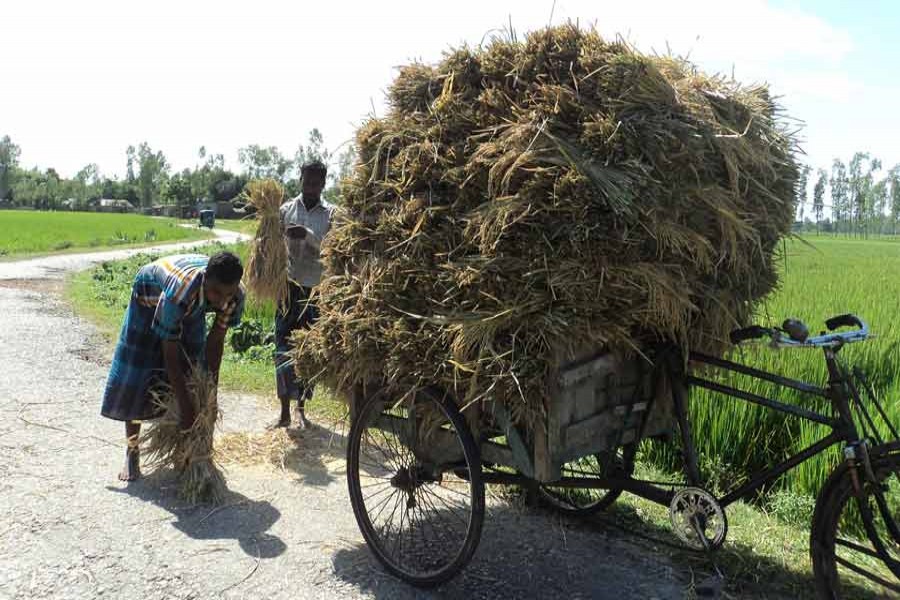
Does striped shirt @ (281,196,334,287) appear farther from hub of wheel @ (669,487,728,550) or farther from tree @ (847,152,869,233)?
tree @ (847,152,869,233)

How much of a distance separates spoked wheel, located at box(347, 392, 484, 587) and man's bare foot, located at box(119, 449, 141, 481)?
1.48 m

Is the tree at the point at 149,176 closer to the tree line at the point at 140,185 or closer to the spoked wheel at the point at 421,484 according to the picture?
the tree line at the point at 140,185

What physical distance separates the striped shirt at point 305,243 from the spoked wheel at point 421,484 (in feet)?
6.19

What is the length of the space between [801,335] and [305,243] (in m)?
3.52

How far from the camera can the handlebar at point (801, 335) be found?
272 centimetres

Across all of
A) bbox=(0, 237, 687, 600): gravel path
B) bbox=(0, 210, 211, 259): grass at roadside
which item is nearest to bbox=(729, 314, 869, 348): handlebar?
bbox=(0, 237, 687, 600): gravel path

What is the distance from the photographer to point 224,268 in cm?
365

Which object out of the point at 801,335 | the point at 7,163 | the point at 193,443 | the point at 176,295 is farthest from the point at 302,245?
the point at 7,163

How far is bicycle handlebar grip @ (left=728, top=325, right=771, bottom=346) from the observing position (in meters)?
2.89

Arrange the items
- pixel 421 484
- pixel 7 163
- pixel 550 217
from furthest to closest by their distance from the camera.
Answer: pixel 7 163 < pixel 421 484 < pixel 550 217

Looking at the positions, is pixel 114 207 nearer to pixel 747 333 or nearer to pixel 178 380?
pixel 178 380


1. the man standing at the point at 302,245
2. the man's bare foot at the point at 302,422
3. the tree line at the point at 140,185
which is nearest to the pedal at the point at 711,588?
the man standing at the point at 302,245

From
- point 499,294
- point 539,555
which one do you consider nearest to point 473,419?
point 499,294

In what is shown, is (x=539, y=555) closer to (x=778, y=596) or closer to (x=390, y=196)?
(x=778, y=596)
